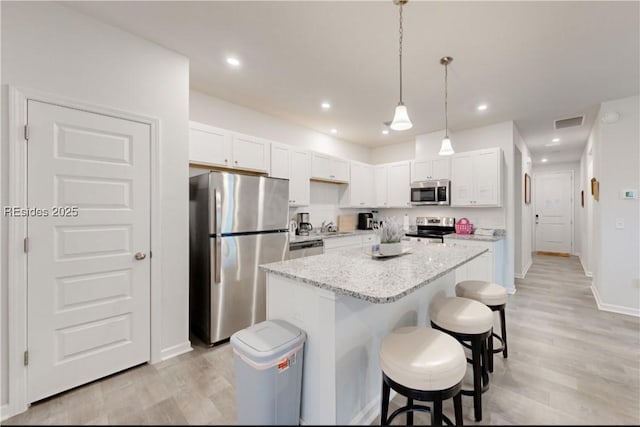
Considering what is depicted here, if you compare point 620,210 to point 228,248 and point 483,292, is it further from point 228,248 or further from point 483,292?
point 228,248

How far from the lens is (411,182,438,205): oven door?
4641 millimetres

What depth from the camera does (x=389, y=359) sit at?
130 centimetres

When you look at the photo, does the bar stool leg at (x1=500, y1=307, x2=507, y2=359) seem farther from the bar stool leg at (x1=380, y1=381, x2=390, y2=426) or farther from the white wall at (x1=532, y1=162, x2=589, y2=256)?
the white wall at (x1=532, y1=162, x2=589, y2=256)

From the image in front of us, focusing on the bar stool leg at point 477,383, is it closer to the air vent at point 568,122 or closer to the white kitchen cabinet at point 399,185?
the white kitchen cabinet at point 399,185

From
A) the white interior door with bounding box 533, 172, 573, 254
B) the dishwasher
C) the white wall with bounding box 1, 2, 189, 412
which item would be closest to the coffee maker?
the dishwasher

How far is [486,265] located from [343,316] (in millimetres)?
3331

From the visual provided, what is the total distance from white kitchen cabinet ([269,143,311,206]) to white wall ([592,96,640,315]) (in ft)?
12.9

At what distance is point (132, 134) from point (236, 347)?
6.61ft

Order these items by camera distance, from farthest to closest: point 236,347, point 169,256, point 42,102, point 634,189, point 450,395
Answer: point 634,189
point 169,256
point 42,102
point 450,395
point 236,347

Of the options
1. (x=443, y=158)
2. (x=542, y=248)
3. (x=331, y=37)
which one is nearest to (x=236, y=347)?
(x=331, y=37)

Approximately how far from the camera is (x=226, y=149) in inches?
127

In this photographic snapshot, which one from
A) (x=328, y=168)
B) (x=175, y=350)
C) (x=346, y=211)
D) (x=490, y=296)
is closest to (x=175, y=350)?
(x=175, y=350)

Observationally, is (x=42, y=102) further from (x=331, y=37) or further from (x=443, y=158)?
(x=443, y=158)

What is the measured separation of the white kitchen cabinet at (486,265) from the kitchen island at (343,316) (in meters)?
2.44
